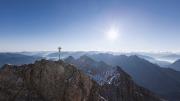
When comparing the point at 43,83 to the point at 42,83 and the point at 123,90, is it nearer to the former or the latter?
the point at 42,83

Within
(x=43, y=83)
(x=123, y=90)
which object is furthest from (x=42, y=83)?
(x=123, y=90)

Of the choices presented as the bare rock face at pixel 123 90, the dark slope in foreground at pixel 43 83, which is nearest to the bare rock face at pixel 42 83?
the dark slope in foreground at pixel 43 83

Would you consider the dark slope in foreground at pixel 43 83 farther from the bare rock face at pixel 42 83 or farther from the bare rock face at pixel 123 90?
the bare rock face at pixel 123 90

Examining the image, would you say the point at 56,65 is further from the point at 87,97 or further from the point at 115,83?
the point at 115,83

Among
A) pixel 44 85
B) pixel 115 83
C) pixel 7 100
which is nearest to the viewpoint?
pixel 7 100

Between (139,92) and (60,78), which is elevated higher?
(60,78)

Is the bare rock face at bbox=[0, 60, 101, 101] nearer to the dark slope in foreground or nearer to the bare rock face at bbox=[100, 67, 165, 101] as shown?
the dark slope in foreground

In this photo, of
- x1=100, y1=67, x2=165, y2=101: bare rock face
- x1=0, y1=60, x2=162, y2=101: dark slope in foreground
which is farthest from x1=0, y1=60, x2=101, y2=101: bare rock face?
x1=100, y1=67, x2=165, y2=101: bare rock face

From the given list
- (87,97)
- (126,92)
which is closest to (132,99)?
(126,92)
